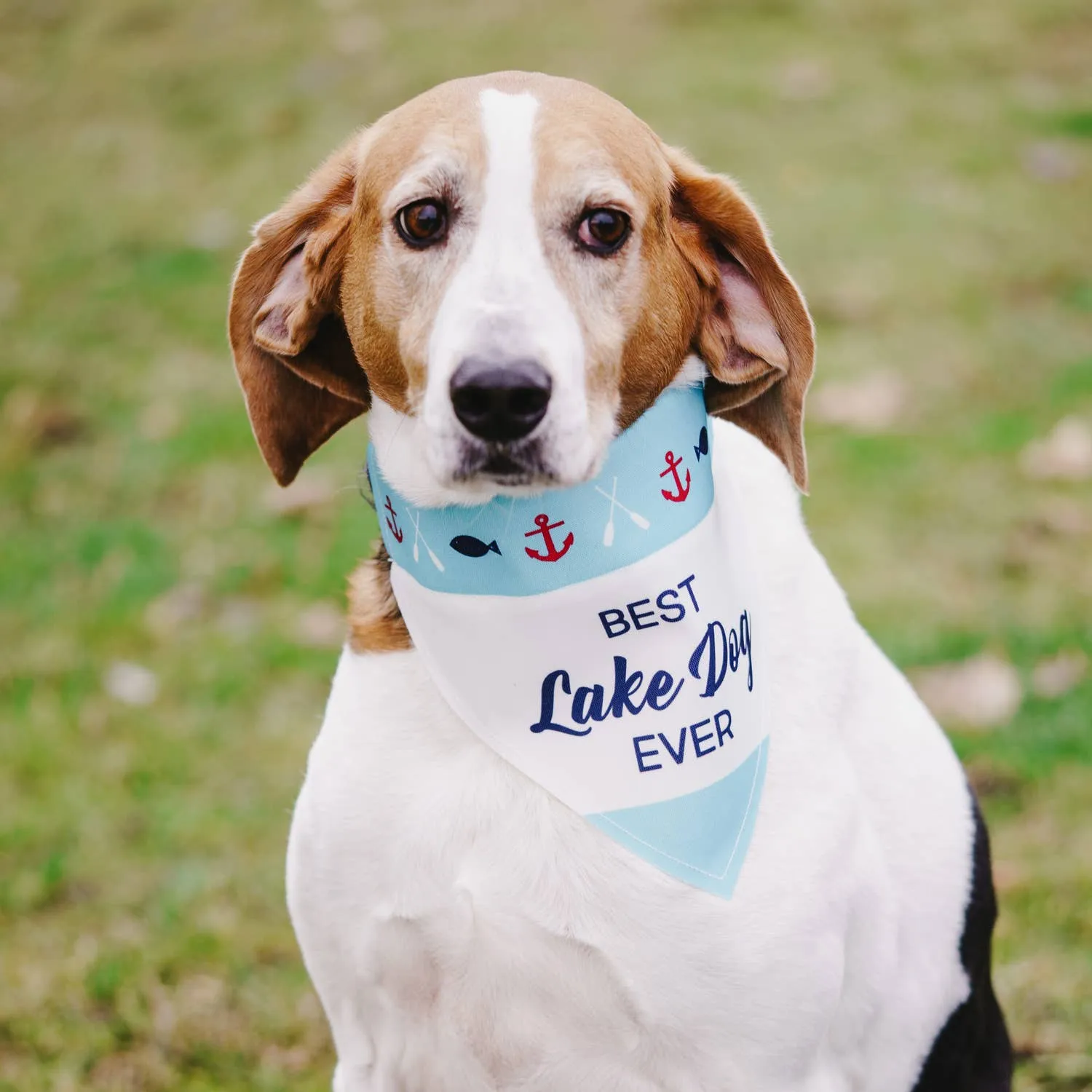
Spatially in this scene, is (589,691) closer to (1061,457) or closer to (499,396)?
(499,396)

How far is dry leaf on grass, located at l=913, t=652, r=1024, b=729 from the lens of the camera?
14.8 feet

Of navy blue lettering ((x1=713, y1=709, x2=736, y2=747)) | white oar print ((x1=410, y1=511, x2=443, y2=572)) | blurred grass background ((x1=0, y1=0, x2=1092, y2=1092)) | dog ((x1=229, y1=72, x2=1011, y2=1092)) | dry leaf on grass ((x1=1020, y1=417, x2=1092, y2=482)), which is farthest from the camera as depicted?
dry leaf on grass ((x1=1020, y1=417, x2=1092, y2=482))

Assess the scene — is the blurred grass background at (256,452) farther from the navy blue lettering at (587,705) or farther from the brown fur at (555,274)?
the brown fur at (555,274)

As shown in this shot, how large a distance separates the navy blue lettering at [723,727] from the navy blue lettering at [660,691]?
0.09 metres

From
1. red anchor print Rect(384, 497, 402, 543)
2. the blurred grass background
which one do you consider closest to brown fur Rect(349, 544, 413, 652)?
red anchor print Rect(384, 497, 402, 543)

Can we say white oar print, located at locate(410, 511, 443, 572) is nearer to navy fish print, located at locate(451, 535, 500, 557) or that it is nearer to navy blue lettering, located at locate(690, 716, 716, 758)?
navy fish print, located at locate(451, 535, 500, 557)

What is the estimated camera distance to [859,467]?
19.1 ft

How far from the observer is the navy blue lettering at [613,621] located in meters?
2.55

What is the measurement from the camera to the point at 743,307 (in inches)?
103

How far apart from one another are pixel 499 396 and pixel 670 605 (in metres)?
0.59

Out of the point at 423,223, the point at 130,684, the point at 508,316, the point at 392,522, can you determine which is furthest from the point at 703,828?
the point at 130,684

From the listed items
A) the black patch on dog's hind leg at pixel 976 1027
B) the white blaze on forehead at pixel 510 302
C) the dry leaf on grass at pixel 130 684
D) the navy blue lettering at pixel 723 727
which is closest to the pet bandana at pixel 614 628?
the navy blue lettering at pixel 723 727

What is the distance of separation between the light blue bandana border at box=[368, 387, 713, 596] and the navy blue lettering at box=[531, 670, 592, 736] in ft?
0.51

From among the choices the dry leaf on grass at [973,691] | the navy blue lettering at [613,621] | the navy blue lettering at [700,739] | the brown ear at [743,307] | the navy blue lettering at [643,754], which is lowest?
the dry leaf on grass at [973,691]
